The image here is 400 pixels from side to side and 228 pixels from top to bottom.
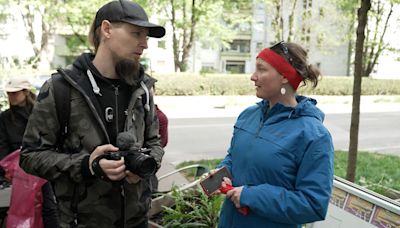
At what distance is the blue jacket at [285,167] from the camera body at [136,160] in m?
0.52

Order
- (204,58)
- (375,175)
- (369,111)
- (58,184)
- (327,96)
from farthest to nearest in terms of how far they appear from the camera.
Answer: (204,58), (327,96), (369,111), (375,175), (58,184)

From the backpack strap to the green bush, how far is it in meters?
18.3

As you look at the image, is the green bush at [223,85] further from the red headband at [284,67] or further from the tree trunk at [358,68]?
the red headband at [284,67]

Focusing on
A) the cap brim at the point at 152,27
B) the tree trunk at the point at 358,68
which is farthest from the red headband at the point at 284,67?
the tree trunk at the point at 358,68

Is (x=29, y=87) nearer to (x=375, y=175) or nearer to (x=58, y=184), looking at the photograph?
(x=58, y=184)

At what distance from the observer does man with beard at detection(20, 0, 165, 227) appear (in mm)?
1839

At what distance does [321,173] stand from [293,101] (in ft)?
1.43

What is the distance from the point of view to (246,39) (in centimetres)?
4081

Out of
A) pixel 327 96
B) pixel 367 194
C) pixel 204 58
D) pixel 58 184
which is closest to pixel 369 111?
pixel 327 96

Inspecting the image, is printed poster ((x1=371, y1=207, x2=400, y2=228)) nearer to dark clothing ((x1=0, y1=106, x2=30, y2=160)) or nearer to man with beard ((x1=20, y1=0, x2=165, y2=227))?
man with beard ((x1=20, y1=0, x2=165, y2=227))

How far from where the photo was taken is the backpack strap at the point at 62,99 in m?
1.86

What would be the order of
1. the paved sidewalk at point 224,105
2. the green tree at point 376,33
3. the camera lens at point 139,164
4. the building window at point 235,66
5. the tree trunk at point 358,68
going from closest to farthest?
the camera lens at point 139,164 → the tree trunk at point 358,68 → the paved sidewalk at point 224,105 → the green tree at point 376,33 → the building window at point 235,66

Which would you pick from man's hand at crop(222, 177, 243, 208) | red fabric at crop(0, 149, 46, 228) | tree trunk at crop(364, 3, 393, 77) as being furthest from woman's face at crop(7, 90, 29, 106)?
tree trunk at crop(364, 3, 393, 77)

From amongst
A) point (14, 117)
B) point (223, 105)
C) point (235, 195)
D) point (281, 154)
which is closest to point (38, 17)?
point (223, 105)
